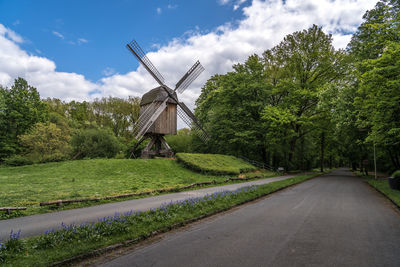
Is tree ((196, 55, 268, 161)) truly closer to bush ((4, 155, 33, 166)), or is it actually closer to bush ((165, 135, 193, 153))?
bush ((165, 135, 193, 153))

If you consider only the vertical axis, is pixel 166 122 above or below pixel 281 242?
above

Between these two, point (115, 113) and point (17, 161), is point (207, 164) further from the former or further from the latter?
point (115, 113)

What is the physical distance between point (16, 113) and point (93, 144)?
45.6ft

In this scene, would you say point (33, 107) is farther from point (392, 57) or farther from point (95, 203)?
point (392, 57)

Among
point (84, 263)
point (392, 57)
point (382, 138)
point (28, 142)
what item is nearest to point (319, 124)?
point (382, 138)

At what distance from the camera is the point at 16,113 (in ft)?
105

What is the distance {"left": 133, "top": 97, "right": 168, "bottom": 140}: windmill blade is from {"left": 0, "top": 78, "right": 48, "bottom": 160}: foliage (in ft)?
62.4

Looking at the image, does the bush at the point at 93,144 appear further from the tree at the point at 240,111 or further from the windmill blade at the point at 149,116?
the tree at the point at 240,111

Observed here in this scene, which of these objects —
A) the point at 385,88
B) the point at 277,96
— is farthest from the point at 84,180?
the point at 277,96

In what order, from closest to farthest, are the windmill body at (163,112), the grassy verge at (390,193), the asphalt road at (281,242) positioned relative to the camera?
the asphalt road at (281,242)
the grassy verge at (390,193)
the windmill body at (163,112)

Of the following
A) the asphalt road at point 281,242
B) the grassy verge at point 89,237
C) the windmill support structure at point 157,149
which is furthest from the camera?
the windmill support structure at point 157,149

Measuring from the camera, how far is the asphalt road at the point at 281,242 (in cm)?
436

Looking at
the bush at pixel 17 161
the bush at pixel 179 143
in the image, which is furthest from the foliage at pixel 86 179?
the bush at pixel 179 143

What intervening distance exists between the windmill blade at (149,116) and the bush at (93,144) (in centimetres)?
687
